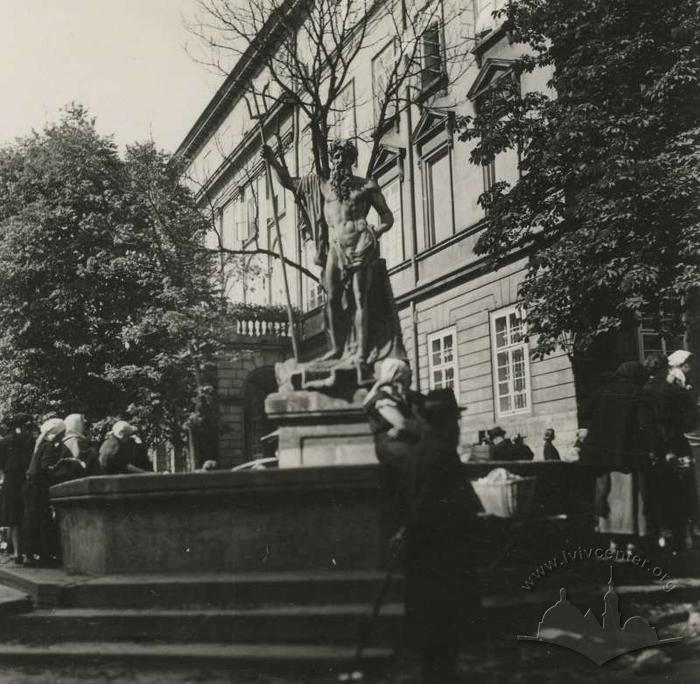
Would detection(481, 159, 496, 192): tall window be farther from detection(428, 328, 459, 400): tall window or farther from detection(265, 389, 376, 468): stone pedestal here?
detection(265, 389, 376, 468): stone pedestal

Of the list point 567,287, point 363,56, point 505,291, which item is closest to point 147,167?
point 363,56

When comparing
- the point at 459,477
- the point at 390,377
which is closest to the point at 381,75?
the point at 390,377

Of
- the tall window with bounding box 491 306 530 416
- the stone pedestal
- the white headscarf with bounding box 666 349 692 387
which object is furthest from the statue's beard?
the tall window with bounding box 491 306 530 416

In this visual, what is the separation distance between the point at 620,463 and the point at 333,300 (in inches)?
128

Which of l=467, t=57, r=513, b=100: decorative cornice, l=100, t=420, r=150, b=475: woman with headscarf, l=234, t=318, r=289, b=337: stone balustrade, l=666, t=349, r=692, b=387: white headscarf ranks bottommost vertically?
l=100, t=420, r=150, b=475: woman with headscarf

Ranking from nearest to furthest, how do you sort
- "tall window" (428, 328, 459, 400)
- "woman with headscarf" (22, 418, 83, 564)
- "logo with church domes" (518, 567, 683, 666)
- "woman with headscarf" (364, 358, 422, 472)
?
"logo with church domes" (518, 567, 683, 666) < "woman with headscarf" (364, 358, 422, 472) < "woman with headscarf" (22, 418, 83, 564) < "tall window" (428, 328, 459, 400)

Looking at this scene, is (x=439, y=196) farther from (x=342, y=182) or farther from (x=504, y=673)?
(x=504, y=673)

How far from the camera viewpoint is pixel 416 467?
5133 millimetres

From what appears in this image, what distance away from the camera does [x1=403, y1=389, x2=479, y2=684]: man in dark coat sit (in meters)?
4.98

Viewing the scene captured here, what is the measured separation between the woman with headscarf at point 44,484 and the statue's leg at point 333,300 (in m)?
2.92

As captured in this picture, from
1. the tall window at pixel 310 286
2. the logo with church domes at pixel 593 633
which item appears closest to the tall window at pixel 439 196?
the tall window at pixel 310 286

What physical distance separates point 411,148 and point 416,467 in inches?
854

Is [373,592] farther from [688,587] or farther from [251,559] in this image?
[688,587]

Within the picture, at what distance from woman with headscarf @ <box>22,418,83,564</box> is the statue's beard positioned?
3698 millimetres
